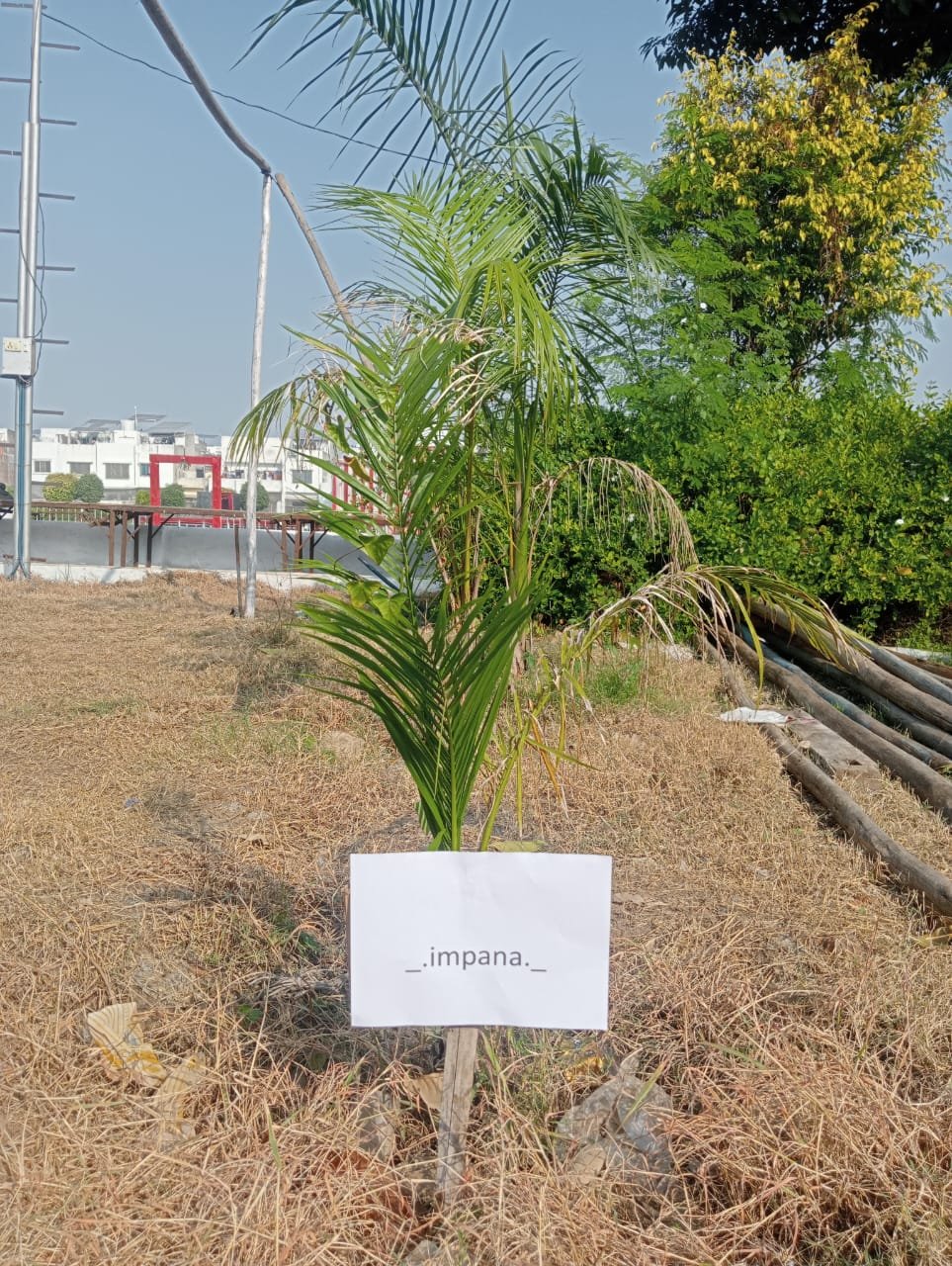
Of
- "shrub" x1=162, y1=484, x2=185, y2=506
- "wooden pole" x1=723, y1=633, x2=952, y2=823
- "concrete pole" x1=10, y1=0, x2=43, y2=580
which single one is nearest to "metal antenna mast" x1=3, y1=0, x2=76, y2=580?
"concrete pole" x1=10, y1=0, x2=43, y2=580

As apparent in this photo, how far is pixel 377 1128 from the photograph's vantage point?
1950 mm

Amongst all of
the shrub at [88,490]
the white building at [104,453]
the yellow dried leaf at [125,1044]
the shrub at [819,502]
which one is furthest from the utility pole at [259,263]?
the white building at [104,453]

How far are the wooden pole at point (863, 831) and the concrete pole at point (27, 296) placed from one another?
429 inches

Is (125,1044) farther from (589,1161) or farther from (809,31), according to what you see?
(809,31)

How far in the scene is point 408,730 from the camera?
193cm

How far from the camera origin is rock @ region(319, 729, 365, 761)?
453 cm

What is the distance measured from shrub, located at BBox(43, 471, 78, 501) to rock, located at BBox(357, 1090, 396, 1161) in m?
35.4

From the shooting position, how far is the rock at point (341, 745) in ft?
14.9

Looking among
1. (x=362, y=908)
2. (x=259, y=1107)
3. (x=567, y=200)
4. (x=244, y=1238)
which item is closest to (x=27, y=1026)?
(x=259, y=1107)

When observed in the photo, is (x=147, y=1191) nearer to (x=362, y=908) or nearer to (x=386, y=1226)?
(x=386, y=1226)

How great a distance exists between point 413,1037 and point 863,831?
204cm

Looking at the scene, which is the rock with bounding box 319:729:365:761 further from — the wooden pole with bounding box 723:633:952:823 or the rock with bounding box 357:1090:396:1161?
the rock with bounding box 357:1090:396:1161

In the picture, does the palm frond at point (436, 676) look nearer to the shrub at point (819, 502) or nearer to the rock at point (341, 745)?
the rock at point (341, 745)

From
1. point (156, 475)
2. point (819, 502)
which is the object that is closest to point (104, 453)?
point (156, 475)
